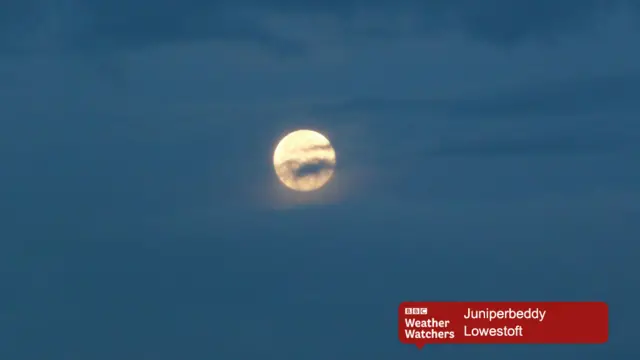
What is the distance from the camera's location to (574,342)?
66.9 metres

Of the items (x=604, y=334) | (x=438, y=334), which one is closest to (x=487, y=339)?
(x=438, y=334)

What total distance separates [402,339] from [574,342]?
14.1 m

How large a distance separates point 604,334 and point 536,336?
5377mm

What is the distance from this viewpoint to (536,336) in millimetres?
67875

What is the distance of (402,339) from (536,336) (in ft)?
37.7

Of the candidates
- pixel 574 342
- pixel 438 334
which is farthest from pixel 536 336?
pixel 438 334

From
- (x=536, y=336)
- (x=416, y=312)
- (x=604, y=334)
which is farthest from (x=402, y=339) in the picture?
(x=604, y=334)

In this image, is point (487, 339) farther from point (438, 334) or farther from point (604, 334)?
point (604, 334)

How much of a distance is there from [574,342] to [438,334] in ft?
35.8

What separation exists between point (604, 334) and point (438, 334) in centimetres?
1342

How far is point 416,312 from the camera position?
221 ft

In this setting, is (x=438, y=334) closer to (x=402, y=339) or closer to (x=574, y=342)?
(x=402, y=339)

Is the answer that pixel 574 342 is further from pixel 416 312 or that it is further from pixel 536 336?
pixel 416 312

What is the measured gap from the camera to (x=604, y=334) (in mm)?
67312
